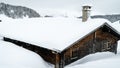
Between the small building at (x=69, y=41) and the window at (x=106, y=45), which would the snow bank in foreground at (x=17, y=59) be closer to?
the small building at (x=69, y=41)

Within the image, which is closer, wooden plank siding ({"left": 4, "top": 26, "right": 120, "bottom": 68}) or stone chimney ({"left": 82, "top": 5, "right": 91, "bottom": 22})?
wooden plank siding ({"left": 4, "top": 26, "right": 120, "bottom": 68})

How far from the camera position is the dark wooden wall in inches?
558

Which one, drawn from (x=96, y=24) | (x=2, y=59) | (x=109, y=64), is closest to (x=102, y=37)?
(x=96, y=24)

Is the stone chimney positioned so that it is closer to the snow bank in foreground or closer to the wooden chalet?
the wooden chalet

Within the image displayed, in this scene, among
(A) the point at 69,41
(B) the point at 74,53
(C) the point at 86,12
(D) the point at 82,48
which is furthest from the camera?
(C) the point at 86,12

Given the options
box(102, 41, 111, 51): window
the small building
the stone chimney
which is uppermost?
the stone chimney

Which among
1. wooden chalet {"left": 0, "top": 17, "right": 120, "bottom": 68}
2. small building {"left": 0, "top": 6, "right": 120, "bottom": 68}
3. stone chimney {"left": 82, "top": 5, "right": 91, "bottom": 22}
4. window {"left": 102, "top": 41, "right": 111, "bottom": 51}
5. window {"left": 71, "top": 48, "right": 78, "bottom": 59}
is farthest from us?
window {"left": 102, "top": 41, "right": 111, "bottom": 51}

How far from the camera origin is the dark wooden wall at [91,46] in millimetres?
14170

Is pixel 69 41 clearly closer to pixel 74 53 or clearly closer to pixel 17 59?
pixel 74 53

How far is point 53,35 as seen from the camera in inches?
571

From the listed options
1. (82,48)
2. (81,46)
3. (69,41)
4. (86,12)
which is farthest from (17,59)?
(86,12)

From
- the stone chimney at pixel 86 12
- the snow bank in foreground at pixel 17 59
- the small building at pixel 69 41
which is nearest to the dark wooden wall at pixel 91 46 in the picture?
the small building at pixel 69 41

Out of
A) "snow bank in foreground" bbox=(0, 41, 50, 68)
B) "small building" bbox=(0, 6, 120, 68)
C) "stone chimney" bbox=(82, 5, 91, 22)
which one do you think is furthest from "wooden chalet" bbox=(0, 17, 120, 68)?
"snow bank in foreground" bbox=(0, 41, 50, 68)

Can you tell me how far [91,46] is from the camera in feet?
53.6
